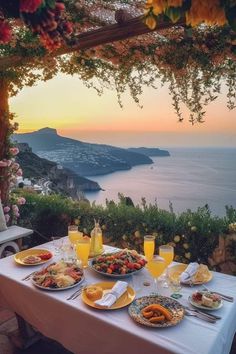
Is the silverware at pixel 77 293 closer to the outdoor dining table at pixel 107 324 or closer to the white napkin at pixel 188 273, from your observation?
the outdoor dining table at pixel 107 324

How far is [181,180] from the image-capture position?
14.0 ft

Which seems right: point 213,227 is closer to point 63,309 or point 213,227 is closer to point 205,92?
point 205,92

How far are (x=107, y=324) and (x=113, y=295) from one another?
0.62ft

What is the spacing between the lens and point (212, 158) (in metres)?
3.96

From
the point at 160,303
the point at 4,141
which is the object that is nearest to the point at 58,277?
the point at 160,303

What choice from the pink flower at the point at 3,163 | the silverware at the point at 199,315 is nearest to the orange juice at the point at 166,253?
the silverware at the point at 199,315

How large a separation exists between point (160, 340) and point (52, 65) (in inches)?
129

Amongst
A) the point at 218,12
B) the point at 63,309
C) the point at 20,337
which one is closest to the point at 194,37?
the point at 218,12

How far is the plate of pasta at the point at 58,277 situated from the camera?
191 centimetres

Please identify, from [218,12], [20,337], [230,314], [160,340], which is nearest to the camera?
[218,12]

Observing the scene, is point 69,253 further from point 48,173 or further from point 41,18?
point 48,173

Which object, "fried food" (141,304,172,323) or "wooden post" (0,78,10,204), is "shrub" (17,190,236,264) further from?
→ "fried food" (141,304,172,323)

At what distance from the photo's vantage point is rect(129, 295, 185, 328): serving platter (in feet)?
5.03

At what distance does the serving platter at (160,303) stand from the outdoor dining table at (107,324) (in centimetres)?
2
